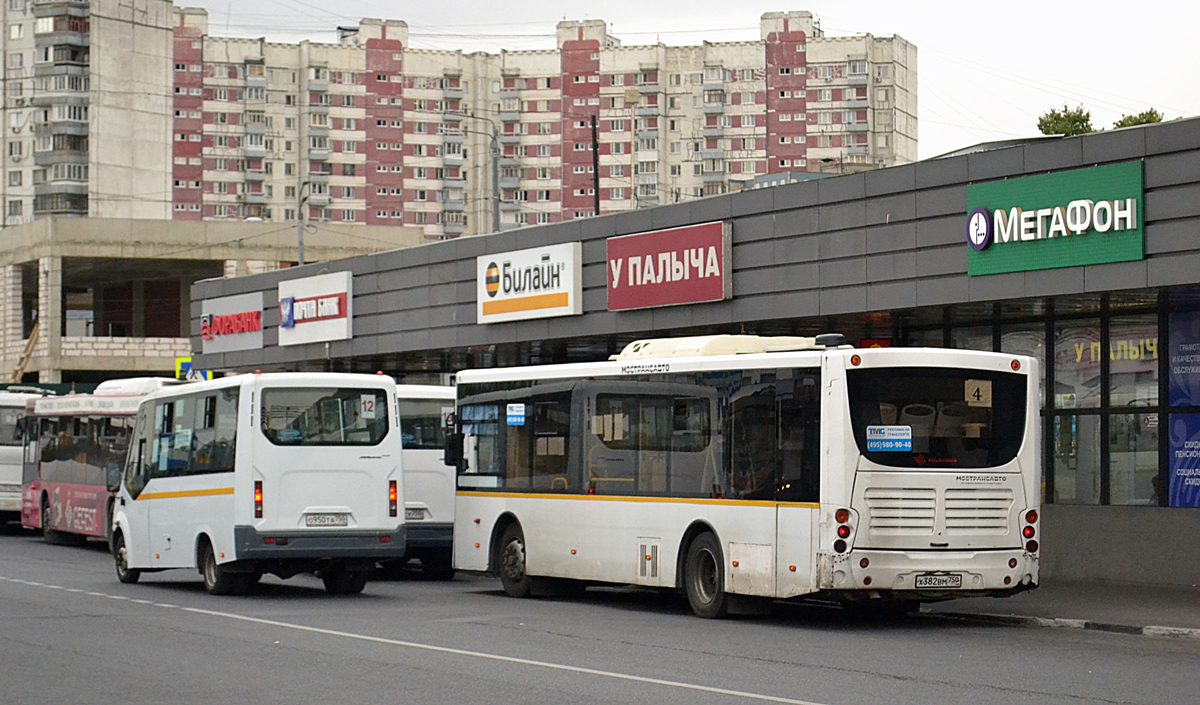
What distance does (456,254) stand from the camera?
100 ft

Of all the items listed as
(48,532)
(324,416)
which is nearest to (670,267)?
(324,416)

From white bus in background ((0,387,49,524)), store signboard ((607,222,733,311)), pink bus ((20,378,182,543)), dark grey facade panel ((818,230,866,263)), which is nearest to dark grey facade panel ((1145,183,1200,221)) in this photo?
dark grey facade panel ((818,230,866,263))

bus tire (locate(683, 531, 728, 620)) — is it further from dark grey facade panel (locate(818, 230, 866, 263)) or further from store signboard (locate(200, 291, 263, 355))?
store signboard (locate(200, 291, 263, 355))

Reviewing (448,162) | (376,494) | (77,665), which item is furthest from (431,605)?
(448,162)

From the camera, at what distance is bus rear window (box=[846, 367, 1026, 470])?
608 inches

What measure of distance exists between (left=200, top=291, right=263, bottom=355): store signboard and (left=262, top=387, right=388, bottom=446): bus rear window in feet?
61.1

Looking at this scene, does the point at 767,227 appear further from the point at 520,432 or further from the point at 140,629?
the point at 140,629

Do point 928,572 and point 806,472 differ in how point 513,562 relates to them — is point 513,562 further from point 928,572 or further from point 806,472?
point 928,572

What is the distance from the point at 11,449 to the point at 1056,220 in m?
24.5

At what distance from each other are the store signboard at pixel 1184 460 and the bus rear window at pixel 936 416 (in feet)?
16.3

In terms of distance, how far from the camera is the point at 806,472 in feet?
51.2

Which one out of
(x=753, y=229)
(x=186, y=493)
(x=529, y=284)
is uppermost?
(x=753, y=229)

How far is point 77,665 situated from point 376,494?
7.18 m

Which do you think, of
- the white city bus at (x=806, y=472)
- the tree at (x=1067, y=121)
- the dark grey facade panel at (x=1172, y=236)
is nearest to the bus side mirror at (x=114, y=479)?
the white city bus at (x=806, y=472)
